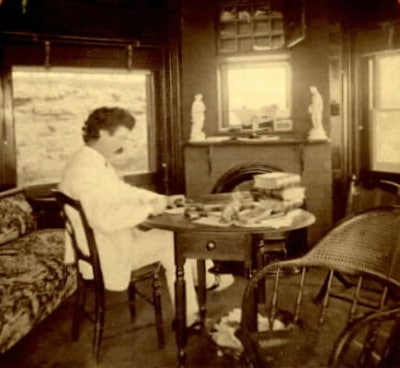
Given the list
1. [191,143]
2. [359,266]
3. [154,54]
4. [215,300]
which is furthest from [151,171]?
[359,266]

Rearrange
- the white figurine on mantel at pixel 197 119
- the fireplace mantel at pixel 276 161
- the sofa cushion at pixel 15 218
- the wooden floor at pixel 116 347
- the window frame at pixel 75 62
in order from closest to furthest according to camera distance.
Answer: the wooden floor at pixel 116 347
the sofa cushion at pixel 15 218
the window frame at pixel 75 62
the fireplace mantel at pixel 276 161
the white figurine on mantel at pixel 197 119

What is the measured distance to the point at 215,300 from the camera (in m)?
4.29

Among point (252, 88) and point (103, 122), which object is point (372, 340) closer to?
point (103, 122)

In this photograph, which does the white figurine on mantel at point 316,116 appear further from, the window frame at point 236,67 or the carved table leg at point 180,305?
the carved table leg at point 180,305

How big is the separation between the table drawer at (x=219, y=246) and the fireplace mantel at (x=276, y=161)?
2.56 meters

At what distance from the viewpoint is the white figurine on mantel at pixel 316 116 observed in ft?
17.7

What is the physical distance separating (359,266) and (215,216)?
3.52 ft

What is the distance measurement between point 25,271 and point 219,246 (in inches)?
53.2

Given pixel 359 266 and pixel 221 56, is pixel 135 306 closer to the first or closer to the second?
pixel 359 266

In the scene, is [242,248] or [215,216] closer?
[242,248]

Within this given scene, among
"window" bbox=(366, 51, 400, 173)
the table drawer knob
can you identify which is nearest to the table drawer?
the table drawer knob

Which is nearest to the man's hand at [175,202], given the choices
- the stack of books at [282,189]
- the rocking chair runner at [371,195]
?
the stack of books at [282,189]

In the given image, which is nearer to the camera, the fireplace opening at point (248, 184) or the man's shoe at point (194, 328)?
the man's shoe at point (194, 328)

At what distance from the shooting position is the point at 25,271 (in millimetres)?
3539
